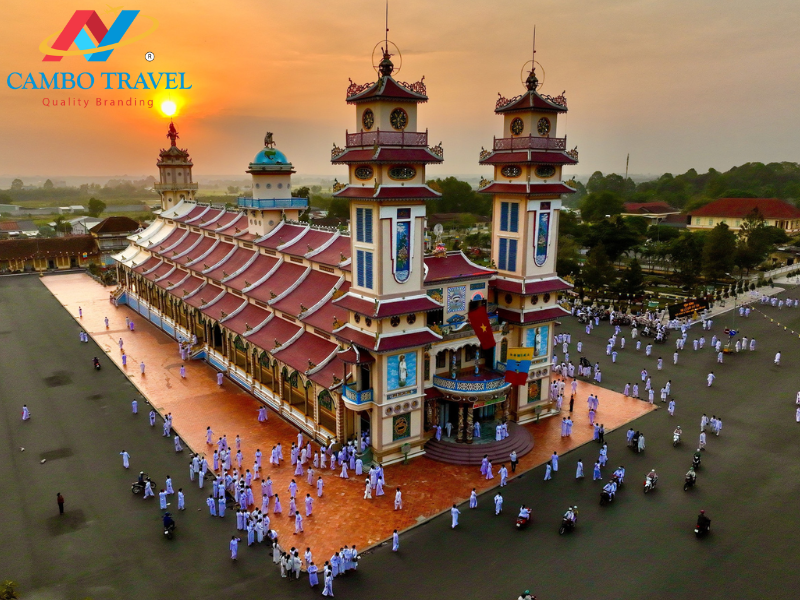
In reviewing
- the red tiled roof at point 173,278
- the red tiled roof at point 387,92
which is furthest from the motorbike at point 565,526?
the red tiled roof at point 173,278

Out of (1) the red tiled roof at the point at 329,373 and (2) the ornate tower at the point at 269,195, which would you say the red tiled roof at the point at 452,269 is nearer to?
(1) the red tiled roof at the point at 329,373

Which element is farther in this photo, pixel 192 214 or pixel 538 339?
pixel 192 214

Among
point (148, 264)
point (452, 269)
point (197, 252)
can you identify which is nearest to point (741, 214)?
point (452, 269)

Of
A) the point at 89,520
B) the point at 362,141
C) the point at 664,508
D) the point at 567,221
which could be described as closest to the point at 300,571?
the point at 89,520

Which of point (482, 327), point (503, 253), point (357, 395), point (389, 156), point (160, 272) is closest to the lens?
point (389, 156)

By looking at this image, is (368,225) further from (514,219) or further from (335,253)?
(514,219)

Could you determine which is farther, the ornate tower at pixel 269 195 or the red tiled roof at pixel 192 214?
the red tiled roof at pixel 192 214

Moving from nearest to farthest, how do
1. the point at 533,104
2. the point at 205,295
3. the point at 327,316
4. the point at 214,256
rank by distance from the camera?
the point at 533,104 → the point at 327,316 → the point at 205,295 → the point at 214,256

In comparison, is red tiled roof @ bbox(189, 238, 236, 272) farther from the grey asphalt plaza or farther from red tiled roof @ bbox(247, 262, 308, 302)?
→ the grey asphalt plaza
